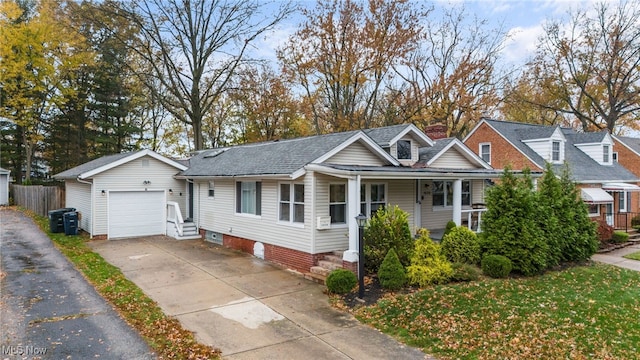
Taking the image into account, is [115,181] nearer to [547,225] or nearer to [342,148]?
[342,148]

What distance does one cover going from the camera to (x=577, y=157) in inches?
966

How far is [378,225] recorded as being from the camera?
10.9 m

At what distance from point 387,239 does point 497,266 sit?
310 centimetres

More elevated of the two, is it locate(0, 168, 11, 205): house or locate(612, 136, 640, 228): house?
locate(612, 136, 640, 228): house

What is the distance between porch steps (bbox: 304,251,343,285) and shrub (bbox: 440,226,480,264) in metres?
3.14

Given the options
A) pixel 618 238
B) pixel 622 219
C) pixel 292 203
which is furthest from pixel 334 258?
pixel 622 219

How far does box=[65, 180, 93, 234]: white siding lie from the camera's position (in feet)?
58.9

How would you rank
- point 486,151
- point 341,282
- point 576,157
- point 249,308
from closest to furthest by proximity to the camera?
1. point 249,308
2. point 341,282
3. point 576,157
4. point 486,151

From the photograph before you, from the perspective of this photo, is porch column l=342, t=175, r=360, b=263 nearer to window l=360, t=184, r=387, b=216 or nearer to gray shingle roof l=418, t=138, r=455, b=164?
window l=360, t=184, r=387, b=216

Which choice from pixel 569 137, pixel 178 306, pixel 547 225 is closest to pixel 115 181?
pixel 178 306

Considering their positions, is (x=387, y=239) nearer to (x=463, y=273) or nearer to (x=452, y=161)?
(x=463, y=273)

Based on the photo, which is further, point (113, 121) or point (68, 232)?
point (113, 121)

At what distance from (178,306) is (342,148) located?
6.52 m

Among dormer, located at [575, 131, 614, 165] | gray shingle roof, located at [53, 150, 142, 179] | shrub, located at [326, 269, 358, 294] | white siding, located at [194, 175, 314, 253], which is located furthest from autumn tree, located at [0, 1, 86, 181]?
dormer, located at [575, 131, 614, 165]
